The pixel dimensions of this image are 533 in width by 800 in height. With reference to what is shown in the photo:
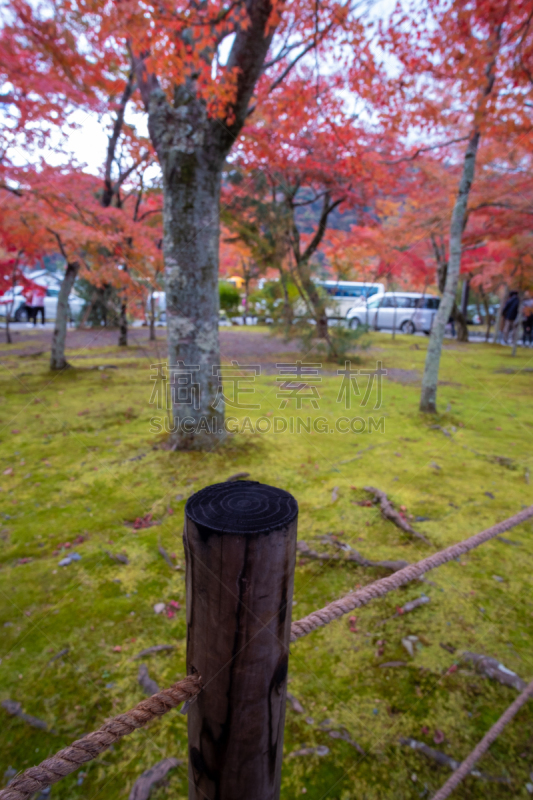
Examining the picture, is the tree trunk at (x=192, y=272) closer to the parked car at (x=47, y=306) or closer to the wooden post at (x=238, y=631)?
the wooden post at (x=238, y=631)

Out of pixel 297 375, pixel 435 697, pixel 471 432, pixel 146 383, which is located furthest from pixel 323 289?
pixel 435 697

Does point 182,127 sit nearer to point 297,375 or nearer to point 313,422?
point 313,422

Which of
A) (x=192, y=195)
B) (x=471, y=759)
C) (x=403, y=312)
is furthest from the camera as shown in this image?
(x=403, y=312)

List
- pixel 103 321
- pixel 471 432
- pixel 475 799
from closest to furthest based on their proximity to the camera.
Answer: pixel 475 799 → pixel 471 432 → pixel 103 321

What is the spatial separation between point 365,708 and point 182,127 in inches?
173

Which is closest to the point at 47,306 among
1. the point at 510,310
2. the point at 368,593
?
the point at 510,310

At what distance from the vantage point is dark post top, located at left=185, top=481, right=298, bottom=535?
73 cm

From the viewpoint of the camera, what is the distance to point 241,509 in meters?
0.79

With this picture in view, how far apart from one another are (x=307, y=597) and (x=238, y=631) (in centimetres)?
174

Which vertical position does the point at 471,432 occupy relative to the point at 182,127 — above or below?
below

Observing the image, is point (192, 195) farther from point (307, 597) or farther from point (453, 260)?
point (307, 597)

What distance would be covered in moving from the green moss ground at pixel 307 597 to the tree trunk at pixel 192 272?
83cm

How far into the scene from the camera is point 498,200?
310 inches

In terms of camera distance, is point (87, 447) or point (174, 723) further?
point (87, 447)
